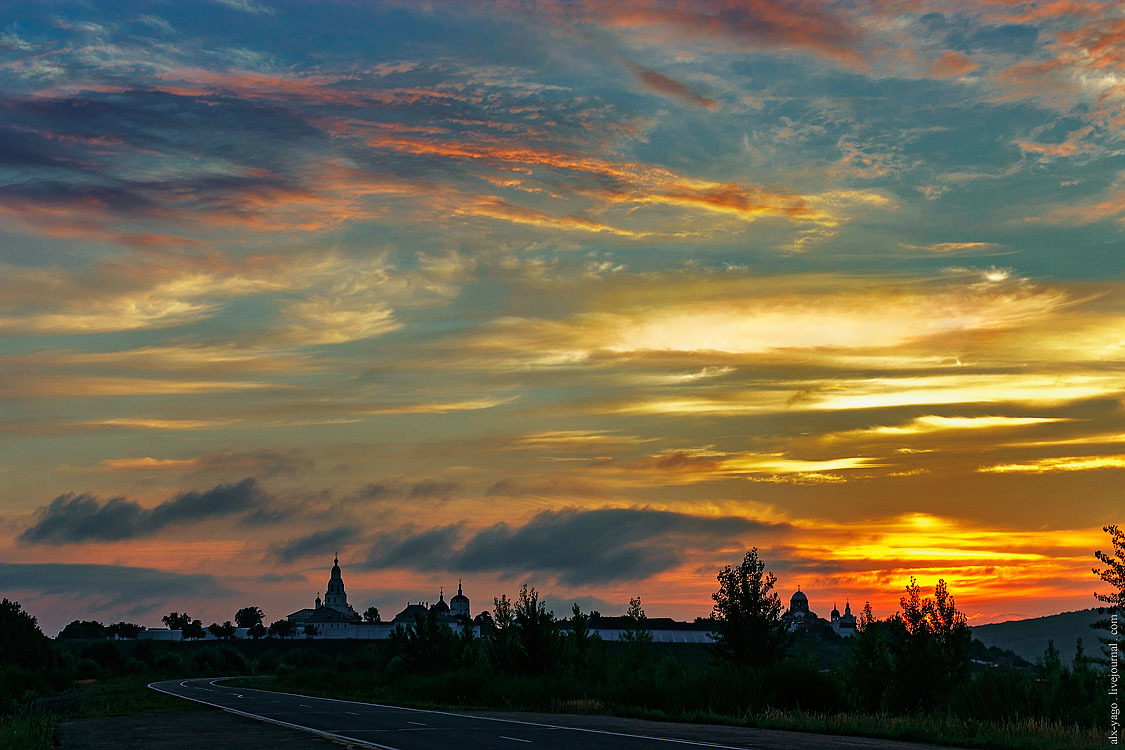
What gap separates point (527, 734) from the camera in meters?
30.4

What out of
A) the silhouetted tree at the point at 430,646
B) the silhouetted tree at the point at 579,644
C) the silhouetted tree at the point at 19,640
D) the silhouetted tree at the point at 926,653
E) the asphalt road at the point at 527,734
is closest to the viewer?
the asphalt road at the point at 527,734

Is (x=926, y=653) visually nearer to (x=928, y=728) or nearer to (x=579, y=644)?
(x=928, y=728)

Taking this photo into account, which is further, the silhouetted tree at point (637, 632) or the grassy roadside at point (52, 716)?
the silhouetted tree at point (637, 632)

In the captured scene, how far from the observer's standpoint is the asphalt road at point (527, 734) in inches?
1015

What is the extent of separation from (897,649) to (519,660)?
27129 millimetres

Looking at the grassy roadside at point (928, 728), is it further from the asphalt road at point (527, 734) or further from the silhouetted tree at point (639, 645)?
the silhouetted tree at point (639, 645)

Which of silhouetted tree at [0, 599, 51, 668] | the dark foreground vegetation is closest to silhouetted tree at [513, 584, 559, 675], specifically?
the dark foreground vegetation

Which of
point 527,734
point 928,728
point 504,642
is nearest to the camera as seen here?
point 928,728

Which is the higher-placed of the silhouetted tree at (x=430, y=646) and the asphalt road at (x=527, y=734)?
the silhouetted tree at (x=430, y=646)

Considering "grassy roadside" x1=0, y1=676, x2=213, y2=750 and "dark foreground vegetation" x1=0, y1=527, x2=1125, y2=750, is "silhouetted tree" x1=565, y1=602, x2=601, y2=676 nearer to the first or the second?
"dark foreground vegetation" x1=0, y1=527, x2=1125, y2=750

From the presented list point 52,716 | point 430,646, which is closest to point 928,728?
point 52,716

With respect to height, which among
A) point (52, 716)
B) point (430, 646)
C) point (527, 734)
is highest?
point (430, 646)

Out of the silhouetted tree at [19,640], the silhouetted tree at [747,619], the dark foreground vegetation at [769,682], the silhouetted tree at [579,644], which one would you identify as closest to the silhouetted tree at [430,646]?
the dark foreground vegetation at [769,682]

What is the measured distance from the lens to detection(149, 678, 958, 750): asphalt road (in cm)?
2578
